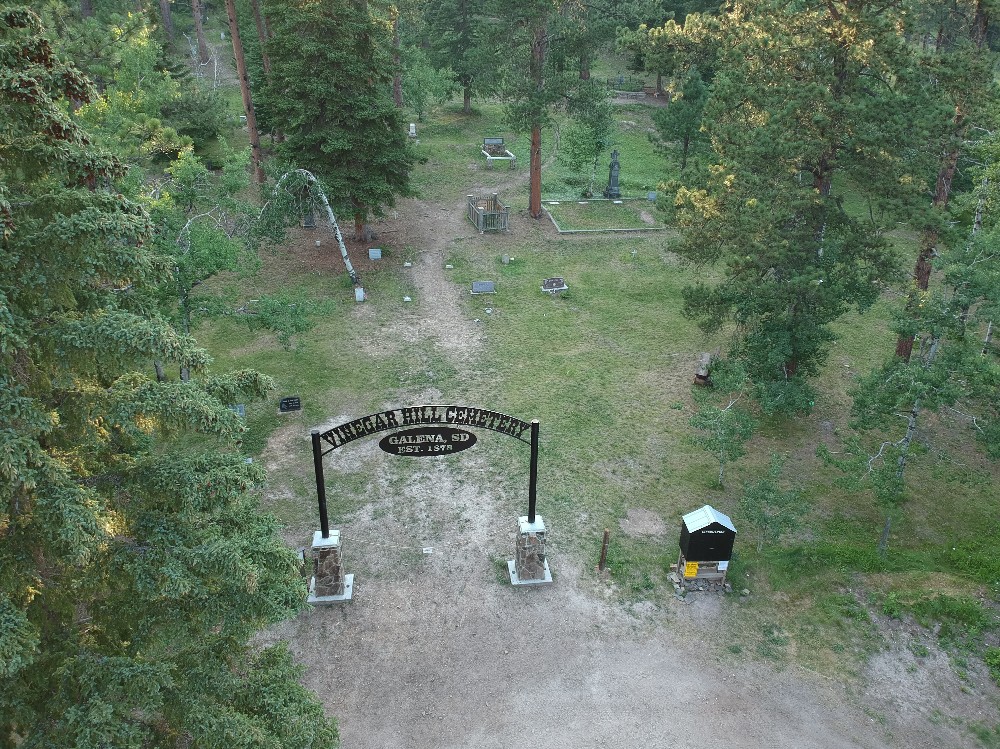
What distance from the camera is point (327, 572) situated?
1236 centimetres

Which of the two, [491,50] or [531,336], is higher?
[491,50]

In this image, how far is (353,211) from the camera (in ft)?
79.6

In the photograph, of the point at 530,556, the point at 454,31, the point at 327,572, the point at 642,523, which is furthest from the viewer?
the point at 454,31

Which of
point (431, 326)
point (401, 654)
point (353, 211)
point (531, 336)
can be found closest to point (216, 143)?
point (353, 211)

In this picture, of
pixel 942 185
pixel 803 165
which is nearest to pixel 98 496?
pixel 803 165

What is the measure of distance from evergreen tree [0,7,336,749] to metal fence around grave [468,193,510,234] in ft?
71.2

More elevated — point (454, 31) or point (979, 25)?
point (979, 25)

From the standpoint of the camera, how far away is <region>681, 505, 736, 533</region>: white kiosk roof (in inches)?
488

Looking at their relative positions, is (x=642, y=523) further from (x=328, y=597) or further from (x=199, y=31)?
(x=199, y=31)

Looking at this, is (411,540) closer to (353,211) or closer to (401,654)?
(401,654)

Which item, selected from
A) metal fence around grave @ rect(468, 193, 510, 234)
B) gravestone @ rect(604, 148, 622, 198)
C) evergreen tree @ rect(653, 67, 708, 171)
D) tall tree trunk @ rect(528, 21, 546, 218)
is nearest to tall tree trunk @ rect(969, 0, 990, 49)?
tall tree trunk @ rect(528, 21, 546, 218)

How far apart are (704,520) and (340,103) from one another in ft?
56.7

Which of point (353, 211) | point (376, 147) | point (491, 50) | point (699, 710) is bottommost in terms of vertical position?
point (699, 710)

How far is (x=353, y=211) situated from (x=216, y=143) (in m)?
11.5
